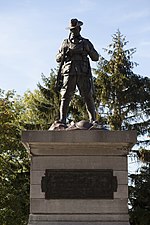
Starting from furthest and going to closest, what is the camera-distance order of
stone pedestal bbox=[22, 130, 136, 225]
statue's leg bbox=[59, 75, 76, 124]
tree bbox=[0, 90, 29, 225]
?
tree bbox=[0, 90, 29, 225] → statue's leg bbox=[59, 75, 76, 124] → stone pedestal bbox=[22, 130, 136, 225]

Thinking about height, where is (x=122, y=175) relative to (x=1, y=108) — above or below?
below

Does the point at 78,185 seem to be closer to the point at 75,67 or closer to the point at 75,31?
the point at 75,67

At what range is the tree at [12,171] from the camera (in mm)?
19328

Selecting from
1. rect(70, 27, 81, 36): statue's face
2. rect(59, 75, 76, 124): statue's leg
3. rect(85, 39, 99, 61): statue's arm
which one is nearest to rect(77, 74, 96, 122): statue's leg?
rect(59, 75, 76, 124): statue's leg

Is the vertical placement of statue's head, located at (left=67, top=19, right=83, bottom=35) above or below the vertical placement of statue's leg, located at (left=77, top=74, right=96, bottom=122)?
above

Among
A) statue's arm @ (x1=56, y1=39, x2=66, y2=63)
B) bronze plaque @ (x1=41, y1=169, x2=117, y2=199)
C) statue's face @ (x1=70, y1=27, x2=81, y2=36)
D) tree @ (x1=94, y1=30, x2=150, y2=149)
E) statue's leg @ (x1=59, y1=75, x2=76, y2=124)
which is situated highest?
tree @ (x1=94, y1=30, x2=150, y2=149)

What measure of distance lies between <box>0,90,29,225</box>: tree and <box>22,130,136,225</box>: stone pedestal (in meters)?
10.9

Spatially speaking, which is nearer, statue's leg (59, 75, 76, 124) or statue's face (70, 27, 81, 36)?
statue's leg (59, 75, 76, 124)

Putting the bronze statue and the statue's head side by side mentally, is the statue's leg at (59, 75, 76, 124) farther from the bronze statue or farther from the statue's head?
the statue's head

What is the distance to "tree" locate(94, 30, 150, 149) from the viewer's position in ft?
71.4

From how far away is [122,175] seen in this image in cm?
877

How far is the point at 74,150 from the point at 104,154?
55 centimetres

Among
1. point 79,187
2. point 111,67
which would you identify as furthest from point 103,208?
point 111,67

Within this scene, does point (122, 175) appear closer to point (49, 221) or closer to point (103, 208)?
point (103, 208)
